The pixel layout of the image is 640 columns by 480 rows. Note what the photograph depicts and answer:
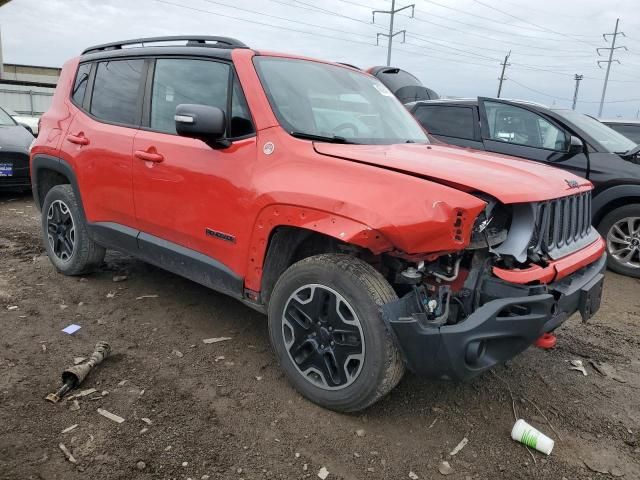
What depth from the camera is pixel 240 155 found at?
296cm

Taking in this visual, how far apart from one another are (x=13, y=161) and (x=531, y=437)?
8.09 metres

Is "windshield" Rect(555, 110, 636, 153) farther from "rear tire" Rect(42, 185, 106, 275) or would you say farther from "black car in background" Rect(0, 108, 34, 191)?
"black car in background" Rect(0, 108, 34, 191)

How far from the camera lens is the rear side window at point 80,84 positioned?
14.1ft

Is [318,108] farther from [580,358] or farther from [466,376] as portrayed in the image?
[580,358]

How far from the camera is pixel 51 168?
4422mm

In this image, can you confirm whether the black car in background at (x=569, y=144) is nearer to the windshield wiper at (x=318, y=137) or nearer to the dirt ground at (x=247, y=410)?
the dirt ground at (x=247, y=410)

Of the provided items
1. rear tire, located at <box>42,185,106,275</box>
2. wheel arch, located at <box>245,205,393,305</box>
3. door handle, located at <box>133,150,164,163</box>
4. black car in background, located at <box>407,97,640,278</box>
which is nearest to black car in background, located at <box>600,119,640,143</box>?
black car in background, located at <box>407,97,640,278</box>

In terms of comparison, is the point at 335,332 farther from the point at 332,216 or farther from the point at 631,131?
the point at 631,131

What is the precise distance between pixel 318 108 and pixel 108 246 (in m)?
2.09

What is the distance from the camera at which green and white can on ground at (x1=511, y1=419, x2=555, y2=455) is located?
2.52m

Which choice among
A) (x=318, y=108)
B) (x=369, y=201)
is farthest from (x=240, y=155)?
(x=369, y=201)

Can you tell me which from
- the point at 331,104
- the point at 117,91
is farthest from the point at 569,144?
the point at 117,91

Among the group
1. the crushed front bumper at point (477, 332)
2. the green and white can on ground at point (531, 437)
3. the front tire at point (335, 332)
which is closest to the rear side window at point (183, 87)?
the front tire at point (335, 332)

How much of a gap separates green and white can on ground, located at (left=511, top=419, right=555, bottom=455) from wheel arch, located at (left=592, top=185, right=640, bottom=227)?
12.1 feet
